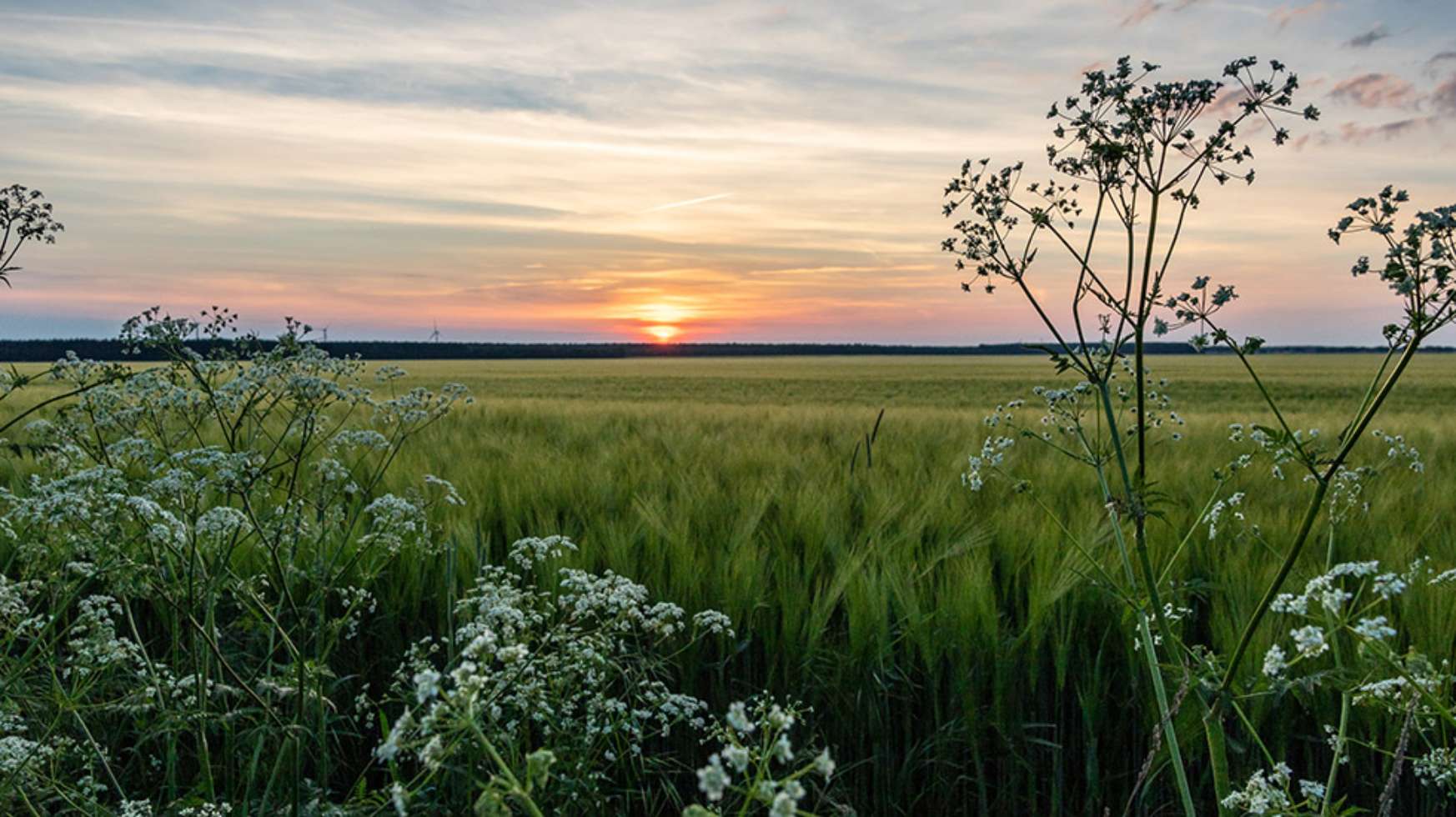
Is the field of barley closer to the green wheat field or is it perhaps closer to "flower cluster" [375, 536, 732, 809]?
the green wheat field

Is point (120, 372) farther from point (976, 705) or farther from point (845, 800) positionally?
point (976, 705)

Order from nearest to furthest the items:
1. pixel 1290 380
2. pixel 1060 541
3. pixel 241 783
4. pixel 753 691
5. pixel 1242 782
Answer: pixel 241 783
pixel 1242 782
pixel 753 691
pixel 1060 541
pixel 1290 380

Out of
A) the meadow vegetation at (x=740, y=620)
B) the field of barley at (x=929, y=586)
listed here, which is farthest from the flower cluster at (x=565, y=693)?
the field of barley at (x=929, y=586)

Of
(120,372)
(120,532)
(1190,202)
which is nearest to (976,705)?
(1190,202)

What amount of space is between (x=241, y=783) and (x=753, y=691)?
176cm

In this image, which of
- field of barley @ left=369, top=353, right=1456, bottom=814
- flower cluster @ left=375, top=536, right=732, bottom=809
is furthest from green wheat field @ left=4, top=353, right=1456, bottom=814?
flower cluster @ left=375, top=536, right=732, bottom=809

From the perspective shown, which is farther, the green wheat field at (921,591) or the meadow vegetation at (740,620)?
the green wheat field at (921,591)

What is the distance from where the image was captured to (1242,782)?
345 centimetres

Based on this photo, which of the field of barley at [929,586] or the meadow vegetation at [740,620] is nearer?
the meadow vegetation at [740,620]

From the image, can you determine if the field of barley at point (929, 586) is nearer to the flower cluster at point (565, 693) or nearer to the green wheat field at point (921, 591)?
the green wheat field at point (921, 591)

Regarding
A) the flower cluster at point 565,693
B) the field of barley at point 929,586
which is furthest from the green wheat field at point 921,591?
the flower cluster at point 565,693

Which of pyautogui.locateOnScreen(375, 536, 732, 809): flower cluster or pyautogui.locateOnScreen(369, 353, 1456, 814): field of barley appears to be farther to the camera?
pyautogui.locateOnScreen(369, 353, 1456, 814): field of barley

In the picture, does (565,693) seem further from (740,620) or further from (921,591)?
(921,591)

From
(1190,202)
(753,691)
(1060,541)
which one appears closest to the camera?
(1190,202)
